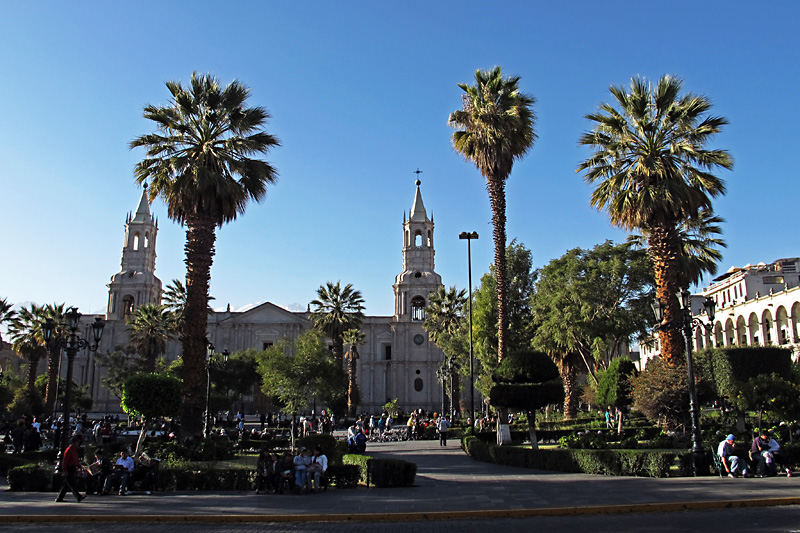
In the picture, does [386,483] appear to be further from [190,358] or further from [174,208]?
[174,208]

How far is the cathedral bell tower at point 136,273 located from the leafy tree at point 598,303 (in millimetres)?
48486

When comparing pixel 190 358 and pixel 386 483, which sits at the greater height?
pixel 190 358

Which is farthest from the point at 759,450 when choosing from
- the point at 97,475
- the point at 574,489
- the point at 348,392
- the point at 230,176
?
the point at 348,392

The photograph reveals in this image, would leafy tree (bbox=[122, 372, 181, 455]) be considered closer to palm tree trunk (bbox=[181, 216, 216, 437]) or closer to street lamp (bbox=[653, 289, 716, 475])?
palm tree trunk (bbox=[181, 216, 216, 437])

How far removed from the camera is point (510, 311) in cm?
4025

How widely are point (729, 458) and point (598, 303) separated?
19775 mm

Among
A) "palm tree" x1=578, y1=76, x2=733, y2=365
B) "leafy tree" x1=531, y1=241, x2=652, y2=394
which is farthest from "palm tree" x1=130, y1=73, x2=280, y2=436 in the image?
"leafy tree" x1=531, y1=241, x2=652, y2=394

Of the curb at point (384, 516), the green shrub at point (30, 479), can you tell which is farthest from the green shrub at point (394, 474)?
the green shrub at point (30, 479)

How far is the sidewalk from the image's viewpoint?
35.1 ft

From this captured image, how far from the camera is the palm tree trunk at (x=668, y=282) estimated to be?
64.1 feet

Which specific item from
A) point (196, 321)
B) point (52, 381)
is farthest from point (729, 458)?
point (52, 381)

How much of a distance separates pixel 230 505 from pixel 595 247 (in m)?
28.0

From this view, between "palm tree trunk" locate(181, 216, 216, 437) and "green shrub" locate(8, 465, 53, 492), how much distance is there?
17.9 feet

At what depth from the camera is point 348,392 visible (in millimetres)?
51000
